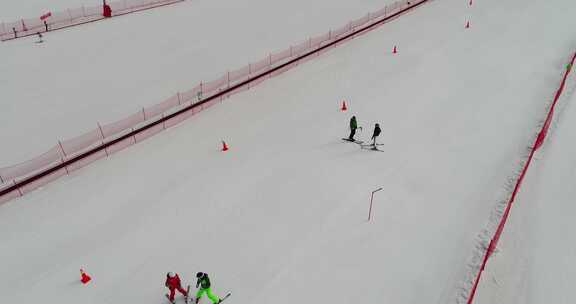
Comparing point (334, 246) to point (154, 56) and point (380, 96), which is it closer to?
point (380, 96)

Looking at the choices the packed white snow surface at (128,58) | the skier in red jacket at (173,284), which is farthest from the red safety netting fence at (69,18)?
the skier in red jacket at (173,284)

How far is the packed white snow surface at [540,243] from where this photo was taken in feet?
34.1

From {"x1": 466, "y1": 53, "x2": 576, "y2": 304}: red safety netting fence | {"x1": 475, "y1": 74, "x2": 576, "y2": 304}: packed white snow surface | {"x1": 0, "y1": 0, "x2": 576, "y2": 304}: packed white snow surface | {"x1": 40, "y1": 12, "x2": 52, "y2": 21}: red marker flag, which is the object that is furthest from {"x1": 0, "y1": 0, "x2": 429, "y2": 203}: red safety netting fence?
{"x1": 40, "y1": 12, "x2": 52, "y2": 21}: red marker flag

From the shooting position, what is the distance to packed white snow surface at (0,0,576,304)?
10.7 meters

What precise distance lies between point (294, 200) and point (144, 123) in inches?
365

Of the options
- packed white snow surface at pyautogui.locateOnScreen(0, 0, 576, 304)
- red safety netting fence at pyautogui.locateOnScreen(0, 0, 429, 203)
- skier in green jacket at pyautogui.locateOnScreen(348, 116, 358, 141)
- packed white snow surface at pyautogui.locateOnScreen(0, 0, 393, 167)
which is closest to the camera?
packed white snow surface at pyautogui.locateOnScreen(0, 0, 576, 304)

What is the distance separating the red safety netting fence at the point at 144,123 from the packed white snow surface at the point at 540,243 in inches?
584

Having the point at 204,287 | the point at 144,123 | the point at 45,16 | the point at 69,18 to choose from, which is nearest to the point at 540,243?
the point at 204,287

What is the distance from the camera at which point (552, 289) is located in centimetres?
1048

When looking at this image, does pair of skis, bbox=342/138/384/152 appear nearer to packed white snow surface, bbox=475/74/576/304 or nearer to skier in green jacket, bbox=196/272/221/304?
packed white snow surface, bbox=475/74/576/304

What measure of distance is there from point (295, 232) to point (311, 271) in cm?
163

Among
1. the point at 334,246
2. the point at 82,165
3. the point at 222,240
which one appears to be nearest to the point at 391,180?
the point at 334,246

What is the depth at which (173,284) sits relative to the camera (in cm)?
946

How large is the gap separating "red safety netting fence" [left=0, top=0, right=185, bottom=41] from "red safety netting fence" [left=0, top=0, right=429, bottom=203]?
602 inches
